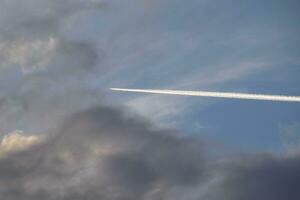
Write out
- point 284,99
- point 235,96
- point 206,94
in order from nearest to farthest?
point 284,99, point 235,96, point 206,94

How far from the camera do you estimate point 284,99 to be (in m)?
101

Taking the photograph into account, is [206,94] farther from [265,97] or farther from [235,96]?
[265,97]

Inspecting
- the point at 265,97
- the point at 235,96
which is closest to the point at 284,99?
the point at 265,97

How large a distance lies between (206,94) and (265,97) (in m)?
26.0

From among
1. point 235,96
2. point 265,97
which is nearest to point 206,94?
point 235,96

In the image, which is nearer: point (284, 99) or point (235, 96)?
point (284, 99)

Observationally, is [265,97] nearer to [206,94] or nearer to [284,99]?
[284,99]

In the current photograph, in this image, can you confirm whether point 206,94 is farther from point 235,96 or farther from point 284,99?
point 284,99

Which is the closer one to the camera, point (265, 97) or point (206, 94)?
point (265, 97)

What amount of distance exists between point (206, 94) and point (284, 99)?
3024 cm

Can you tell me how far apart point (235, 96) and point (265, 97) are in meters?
10.5

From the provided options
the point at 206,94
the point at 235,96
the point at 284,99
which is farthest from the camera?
the point at 206,94

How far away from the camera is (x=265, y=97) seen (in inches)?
4055

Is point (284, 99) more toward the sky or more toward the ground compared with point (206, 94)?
more toward the ground
